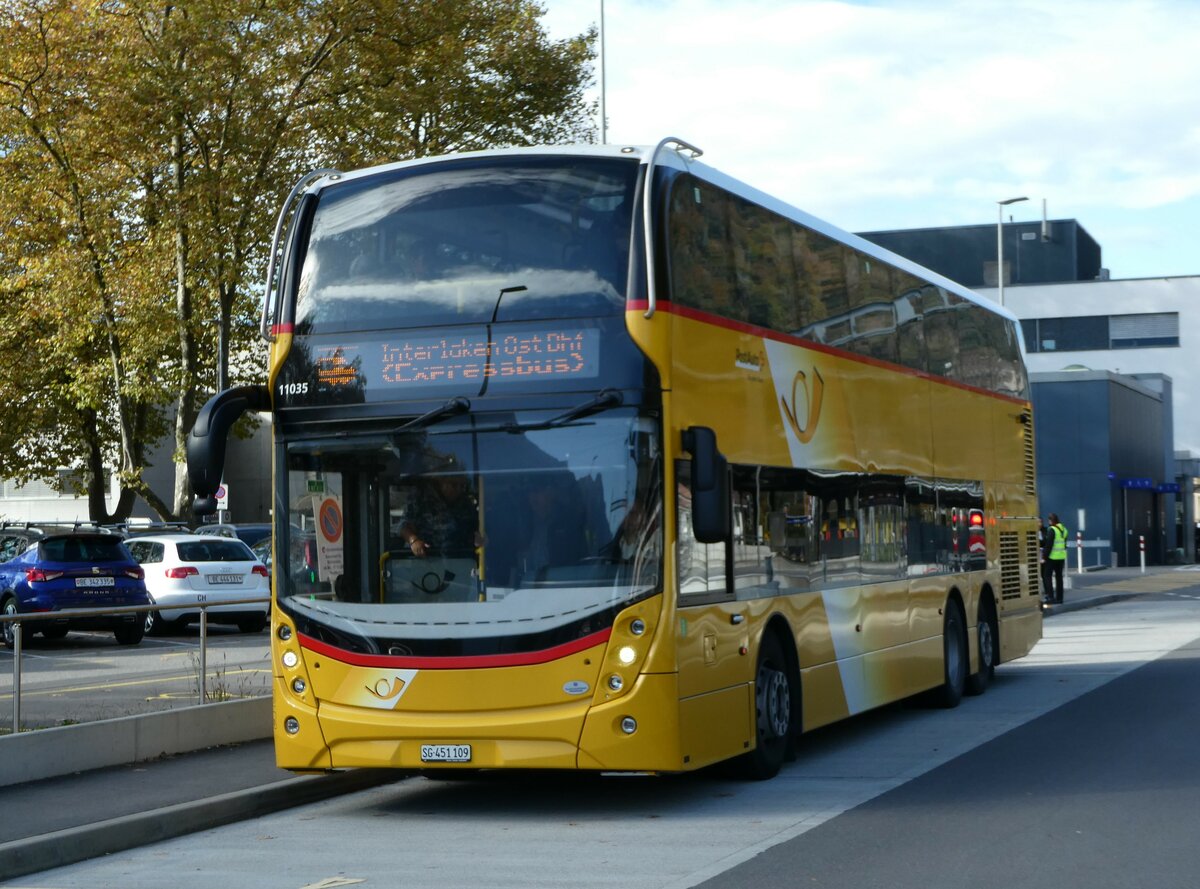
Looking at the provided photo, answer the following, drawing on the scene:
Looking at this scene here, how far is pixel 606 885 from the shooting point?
827 centimetres

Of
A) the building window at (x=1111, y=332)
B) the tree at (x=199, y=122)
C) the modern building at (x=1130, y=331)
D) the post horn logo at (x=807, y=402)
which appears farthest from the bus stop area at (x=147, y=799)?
the building window at (x=1111, y=332)

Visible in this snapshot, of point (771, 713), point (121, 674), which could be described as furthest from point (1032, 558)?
point (121, 674)

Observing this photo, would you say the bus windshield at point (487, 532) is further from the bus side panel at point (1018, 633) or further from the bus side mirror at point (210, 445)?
the bus side panel at point (1018, 633)

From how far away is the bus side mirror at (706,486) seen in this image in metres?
9.91

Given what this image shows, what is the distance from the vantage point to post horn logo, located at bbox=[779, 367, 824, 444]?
12438mm

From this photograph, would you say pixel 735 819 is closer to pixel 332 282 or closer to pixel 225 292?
pixel 332 282

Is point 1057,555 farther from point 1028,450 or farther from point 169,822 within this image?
point 169,822

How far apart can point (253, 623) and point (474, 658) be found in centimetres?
906

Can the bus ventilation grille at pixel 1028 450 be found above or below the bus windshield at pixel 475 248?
below

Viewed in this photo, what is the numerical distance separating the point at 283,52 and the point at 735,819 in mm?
26030

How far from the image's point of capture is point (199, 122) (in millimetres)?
33375

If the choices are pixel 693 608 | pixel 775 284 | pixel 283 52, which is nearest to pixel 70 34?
pixel 283 52

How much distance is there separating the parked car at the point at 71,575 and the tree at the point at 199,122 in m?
8.29

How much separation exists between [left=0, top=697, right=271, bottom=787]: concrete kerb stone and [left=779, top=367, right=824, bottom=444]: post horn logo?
4.77 m
